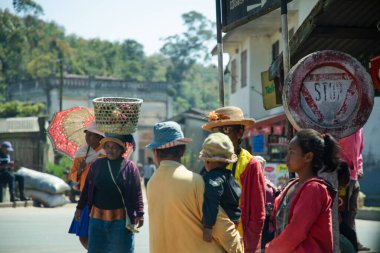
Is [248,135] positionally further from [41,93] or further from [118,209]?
[41,93]

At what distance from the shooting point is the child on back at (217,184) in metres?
4.86

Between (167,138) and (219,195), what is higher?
(167,138)

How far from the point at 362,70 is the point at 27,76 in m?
51.4

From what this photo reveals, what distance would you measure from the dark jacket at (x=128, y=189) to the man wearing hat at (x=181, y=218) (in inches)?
66.1

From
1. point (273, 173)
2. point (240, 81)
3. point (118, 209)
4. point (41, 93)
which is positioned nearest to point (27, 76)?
point (41, 93)

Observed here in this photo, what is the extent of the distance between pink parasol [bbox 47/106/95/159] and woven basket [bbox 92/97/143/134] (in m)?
1.42

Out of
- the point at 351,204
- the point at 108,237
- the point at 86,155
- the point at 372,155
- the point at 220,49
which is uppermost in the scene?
the point at 220,49

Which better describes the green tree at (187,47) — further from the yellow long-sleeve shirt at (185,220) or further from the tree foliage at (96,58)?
the yellow long-sleeve shirt at (185,220)

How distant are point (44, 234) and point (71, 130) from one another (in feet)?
17.5

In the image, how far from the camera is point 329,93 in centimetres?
541

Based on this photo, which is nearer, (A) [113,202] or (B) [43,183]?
(A) [113,202]

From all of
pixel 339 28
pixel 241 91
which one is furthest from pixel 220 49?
pixel 241 91

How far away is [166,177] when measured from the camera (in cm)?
506

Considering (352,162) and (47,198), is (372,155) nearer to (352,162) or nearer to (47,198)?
(47,198)
